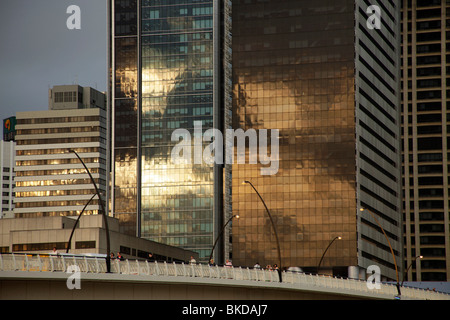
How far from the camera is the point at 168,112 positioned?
603 ft

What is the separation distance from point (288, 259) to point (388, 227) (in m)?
26.6

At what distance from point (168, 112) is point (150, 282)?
132 meters

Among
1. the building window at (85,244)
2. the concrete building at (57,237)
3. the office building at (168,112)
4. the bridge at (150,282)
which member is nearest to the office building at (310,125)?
the office building at (168,112)

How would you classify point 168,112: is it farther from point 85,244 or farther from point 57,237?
point 85,244

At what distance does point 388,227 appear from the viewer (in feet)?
589

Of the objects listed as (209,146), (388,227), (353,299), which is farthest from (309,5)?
(353,299)

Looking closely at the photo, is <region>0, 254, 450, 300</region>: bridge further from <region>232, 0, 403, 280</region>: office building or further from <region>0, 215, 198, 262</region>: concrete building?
<region>232, 0, 403, 280</region>: office building

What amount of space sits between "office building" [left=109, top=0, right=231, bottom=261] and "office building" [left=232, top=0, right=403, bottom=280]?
12.6m

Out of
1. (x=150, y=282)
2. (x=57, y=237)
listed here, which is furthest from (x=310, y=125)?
(x=150, y=282)

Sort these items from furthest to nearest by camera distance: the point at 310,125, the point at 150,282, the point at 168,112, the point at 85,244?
the point at 168,112 < the point at 310,125 < the point at 85,244 < the point at 150,282

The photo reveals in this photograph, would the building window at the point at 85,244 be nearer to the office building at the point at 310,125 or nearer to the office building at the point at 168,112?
the office building at the point at 310,125

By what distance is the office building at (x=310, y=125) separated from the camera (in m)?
163

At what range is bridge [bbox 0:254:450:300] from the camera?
4741 cm
